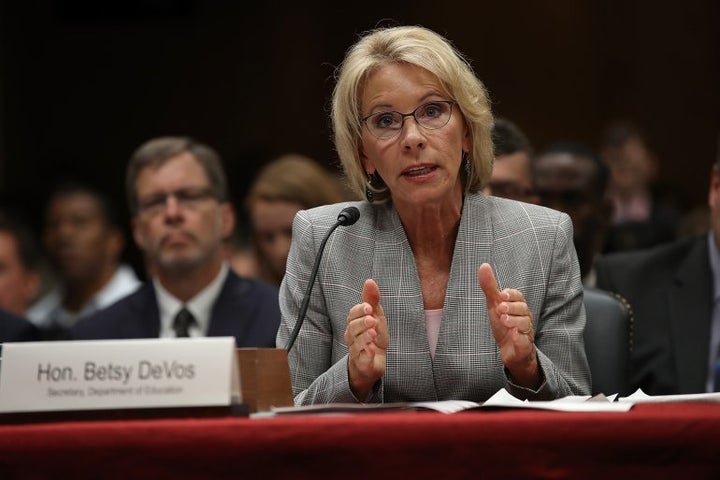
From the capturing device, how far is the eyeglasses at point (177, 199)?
4316mm

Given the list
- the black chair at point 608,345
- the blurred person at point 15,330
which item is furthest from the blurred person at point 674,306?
the blurred person at point 15,330

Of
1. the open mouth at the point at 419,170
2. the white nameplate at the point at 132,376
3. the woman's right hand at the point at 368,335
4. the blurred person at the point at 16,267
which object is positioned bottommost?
the white nameplate at the point at 132,376

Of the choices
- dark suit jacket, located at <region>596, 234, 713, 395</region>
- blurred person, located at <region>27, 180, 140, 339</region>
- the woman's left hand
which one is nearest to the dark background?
blurred person, located at <region>27, 180, 140, 339</region>

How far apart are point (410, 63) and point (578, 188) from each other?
230 centimetres

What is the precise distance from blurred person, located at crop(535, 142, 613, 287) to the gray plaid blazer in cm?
197

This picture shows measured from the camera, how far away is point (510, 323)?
236 centimetres

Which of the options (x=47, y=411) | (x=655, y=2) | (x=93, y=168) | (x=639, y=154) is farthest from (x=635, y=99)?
(x=47, y=411)

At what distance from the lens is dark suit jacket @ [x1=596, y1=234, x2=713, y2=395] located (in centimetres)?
366

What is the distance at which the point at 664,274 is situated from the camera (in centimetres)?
390

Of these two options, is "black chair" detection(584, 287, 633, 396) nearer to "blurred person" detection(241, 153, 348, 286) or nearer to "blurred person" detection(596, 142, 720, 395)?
"blurred person" detection(596, 142, 720, 395)

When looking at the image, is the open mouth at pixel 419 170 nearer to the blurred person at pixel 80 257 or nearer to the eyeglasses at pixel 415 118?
the eyeglasses at pixel 415 118

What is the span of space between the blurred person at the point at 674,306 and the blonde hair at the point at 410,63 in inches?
41.9

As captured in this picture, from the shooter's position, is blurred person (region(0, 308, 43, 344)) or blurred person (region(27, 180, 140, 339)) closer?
blurred person (region(0, 308, 43, 344))

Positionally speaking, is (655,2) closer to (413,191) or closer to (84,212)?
(84,212)
